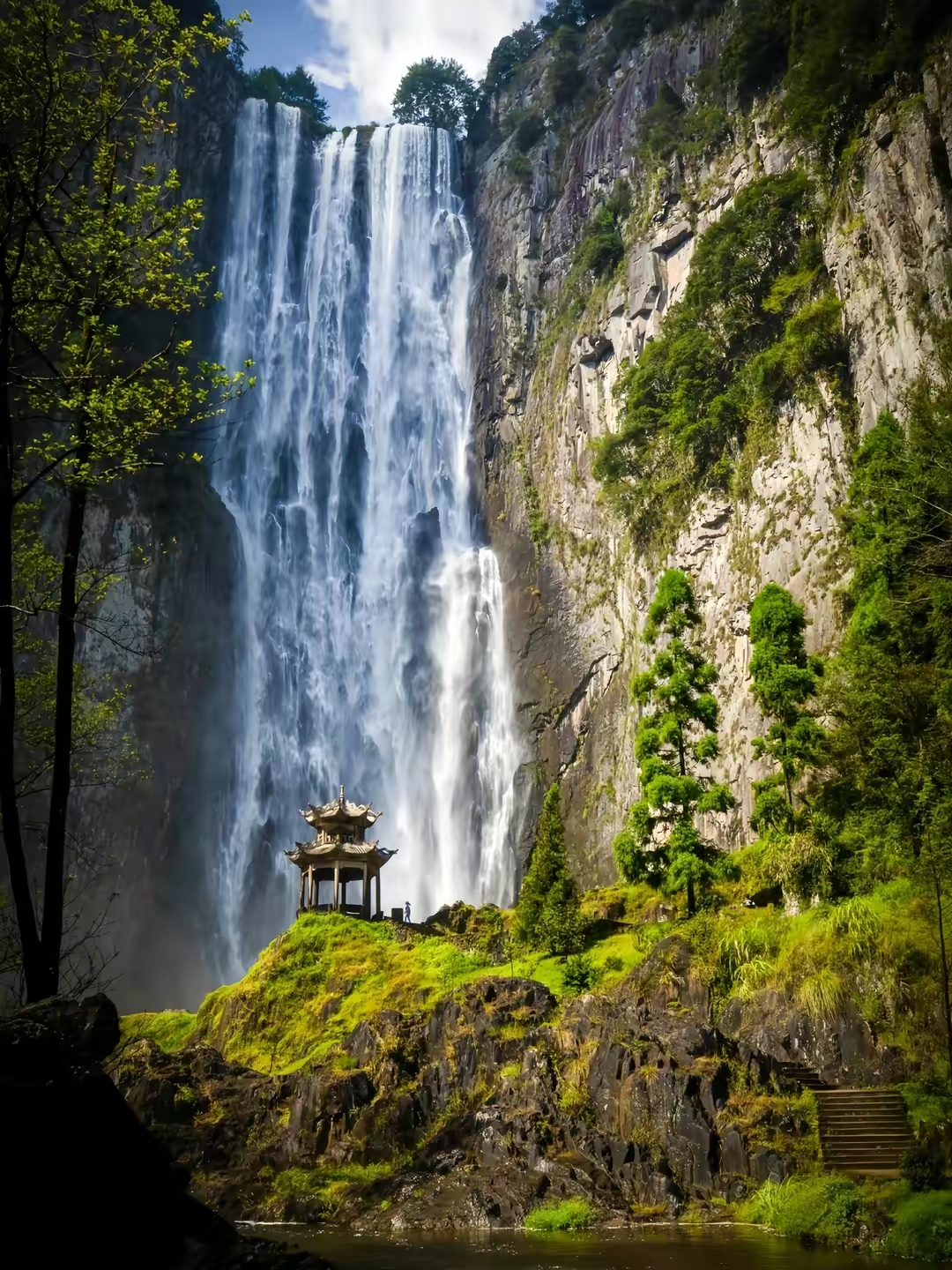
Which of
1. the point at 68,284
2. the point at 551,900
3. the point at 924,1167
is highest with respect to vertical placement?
the point at 68,284

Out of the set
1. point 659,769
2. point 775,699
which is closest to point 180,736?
point 659,769

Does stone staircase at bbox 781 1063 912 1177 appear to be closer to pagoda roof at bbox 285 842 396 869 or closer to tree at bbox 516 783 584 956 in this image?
tree at bbox 516 783 584 956

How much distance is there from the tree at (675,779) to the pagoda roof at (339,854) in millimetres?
12558

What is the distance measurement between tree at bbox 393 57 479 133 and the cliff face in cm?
383

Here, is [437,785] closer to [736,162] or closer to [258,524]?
[258,524]

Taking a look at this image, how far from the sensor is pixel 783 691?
23.3 m

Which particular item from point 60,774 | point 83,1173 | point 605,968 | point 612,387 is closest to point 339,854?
point 605,968

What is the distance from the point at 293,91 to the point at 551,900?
221 ft

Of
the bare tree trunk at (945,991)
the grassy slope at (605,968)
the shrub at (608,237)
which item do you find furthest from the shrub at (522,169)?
the bare tree trunk at (945,991)

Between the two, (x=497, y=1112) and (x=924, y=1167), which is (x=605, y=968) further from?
(x=924, y=1167)

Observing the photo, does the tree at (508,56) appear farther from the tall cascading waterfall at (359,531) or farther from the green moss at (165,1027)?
the green moss at (165,1027)

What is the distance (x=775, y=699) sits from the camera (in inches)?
922

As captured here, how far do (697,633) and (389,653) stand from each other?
19663 mm

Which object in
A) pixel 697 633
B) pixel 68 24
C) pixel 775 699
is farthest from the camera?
pixel 697 633
